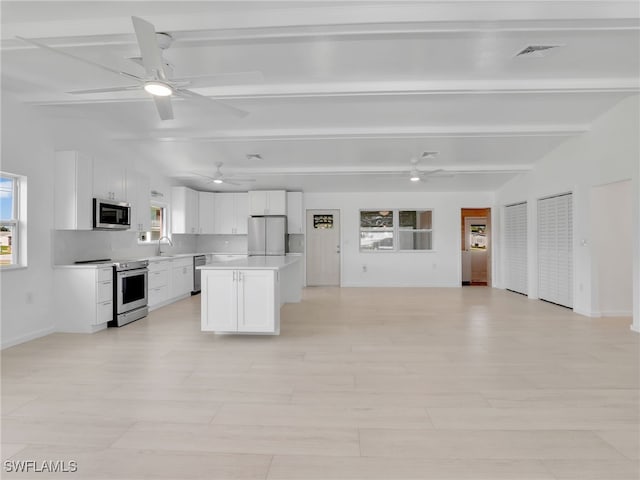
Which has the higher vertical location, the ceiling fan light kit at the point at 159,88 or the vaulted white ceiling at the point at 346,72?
the vaulted white ceiling at the point at 346,72

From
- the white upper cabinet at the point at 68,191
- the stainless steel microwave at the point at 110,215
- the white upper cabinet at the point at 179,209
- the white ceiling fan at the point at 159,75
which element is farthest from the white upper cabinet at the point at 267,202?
the white ceiling fan at the point at 159,75

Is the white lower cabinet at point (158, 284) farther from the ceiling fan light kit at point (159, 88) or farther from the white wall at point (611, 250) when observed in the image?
the white wall at point (611, 250)

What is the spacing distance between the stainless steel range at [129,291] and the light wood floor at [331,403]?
0.40m

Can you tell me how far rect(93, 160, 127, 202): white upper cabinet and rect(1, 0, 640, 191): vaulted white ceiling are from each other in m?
0.61

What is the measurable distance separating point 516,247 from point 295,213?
4912 mm

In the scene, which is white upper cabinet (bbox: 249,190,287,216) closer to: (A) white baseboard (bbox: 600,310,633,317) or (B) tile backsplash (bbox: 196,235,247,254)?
(B) tile backsplash (bbox: 196,235,247,254)

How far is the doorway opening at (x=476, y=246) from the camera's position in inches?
376

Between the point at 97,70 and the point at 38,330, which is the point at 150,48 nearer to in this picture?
the point at 97,70

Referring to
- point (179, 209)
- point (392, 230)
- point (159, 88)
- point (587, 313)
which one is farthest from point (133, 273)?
point (587, 313)

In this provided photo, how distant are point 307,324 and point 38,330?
3174mm

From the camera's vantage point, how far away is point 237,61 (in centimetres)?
339

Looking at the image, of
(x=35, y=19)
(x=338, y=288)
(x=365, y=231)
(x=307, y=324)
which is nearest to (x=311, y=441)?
(x=307, y=324)

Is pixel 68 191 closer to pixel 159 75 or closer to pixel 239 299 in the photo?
pixel 239 299

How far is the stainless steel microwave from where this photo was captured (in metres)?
4.85
